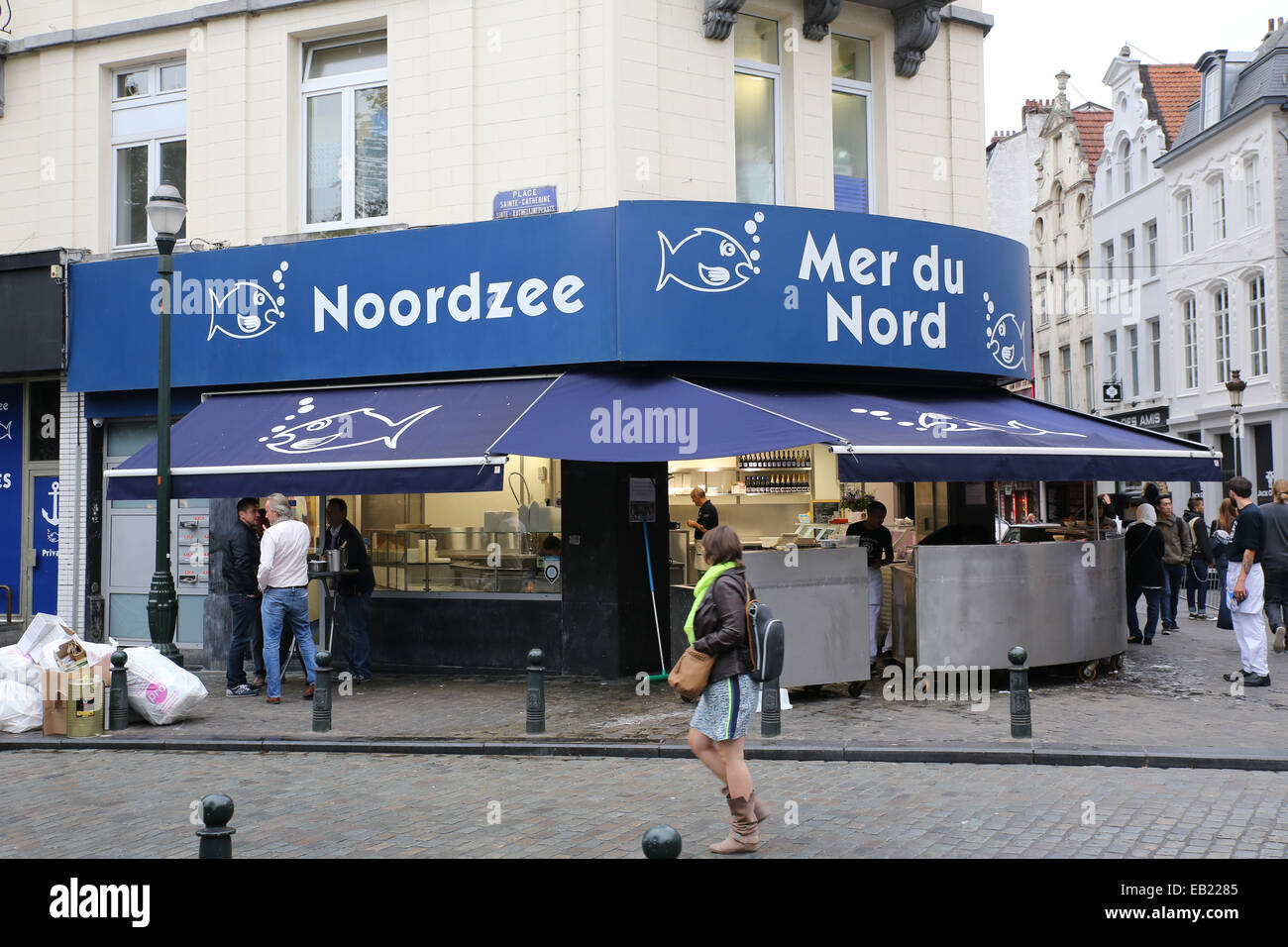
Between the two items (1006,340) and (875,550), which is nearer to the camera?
(875,550)

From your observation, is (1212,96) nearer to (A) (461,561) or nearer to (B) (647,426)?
(B) (647,426)

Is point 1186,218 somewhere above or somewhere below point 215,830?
above

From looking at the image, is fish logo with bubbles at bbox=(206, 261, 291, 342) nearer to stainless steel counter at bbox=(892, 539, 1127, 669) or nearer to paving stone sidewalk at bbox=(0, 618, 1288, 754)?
paving stone sidewalk at bbox=(0, 618, 1288, 754)

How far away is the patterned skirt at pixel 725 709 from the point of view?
607cm

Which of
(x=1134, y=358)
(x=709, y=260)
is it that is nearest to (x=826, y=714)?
(x=709, y=260)

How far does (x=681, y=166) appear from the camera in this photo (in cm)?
1223

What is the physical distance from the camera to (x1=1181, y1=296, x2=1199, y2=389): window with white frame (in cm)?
3303

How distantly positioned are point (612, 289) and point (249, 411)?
14.5 feet

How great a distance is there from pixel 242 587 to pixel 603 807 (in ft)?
20.4

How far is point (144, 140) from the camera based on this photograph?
567 inches

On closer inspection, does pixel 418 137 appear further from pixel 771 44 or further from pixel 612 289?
pixel 771 44

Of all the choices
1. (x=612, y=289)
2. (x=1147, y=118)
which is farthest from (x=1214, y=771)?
(x=1147, y=118)

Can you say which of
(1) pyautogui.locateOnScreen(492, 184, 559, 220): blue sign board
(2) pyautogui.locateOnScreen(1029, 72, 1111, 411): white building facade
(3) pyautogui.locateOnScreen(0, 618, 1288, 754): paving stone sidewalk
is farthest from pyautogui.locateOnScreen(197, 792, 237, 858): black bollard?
(2) pyautogui.locateOnScreen(1029, 72, 1111, 411): white building facade

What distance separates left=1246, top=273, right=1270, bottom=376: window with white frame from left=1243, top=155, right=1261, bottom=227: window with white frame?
1574mm
